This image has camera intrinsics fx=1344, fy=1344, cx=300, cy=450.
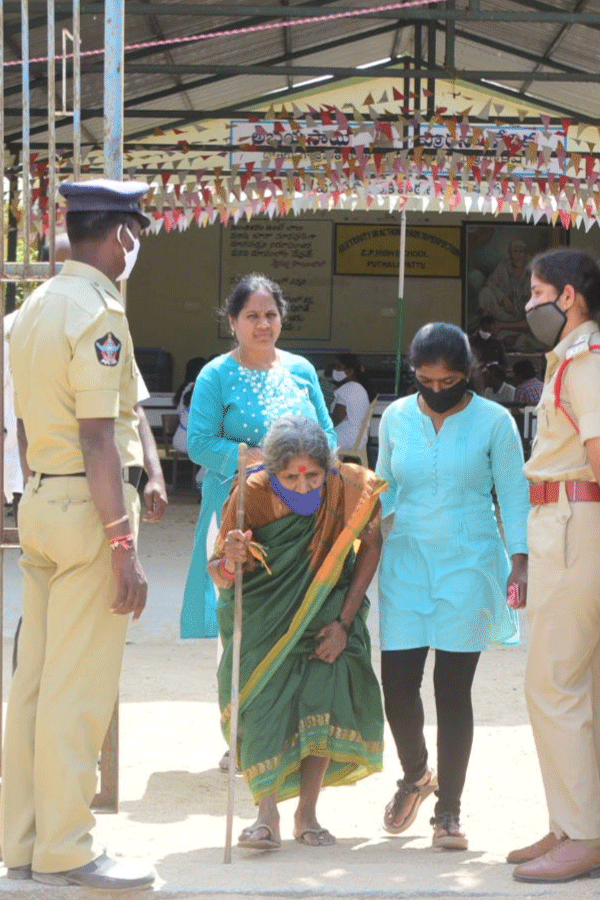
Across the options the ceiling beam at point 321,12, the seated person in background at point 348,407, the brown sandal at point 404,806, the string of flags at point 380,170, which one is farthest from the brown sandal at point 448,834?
the seated person in background at point 348,407

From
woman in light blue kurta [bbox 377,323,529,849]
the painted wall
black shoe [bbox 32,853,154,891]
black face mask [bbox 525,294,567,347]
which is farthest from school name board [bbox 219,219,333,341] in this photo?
black shoe [bbox 32,853,154,891]

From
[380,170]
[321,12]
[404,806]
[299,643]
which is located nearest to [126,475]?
[299,643]

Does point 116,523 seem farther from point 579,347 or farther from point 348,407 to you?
point 348,407

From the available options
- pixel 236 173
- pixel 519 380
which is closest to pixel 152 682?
pixel 236 173

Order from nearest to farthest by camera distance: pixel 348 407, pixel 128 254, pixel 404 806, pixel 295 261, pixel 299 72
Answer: pixel 128 254
pixel 404 806
pixel 299 72
pixel 348 407
pixel 295 261

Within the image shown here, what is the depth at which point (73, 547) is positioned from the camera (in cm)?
343

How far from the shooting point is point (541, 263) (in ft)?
12.5

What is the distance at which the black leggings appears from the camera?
4098 mm

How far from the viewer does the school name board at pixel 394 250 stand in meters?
18.1

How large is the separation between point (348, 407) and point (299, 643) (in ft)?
26.1

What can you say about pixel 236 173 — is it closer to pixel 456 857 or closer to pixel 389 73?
pixel 389 73

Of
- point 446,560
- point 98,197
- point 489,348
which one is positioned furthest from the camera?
point 489,348

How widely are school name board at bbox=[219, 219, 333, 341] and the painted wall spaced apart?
12cm

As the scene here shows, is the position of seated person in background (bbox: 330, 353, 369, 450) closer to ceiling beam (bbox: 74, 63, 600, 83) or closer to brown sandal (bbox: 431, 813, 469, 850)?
ceiling beam (bbox: 74, 63, 600, 83)
